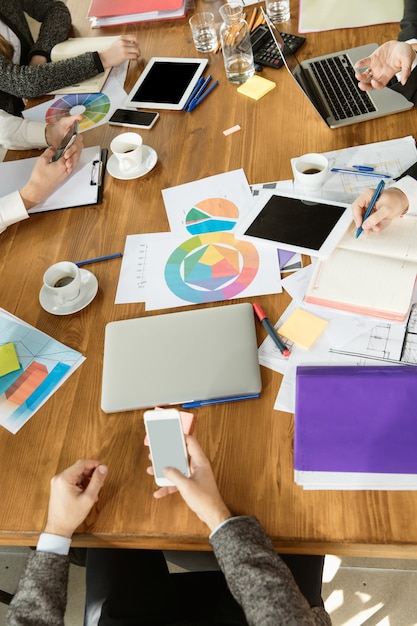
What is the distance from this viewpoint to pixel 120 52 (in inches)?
63.0

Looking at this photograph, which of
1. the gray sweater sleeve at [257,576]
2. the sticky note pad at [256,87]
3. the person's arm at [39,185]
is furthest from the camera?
the sticky note pad at [256,87]

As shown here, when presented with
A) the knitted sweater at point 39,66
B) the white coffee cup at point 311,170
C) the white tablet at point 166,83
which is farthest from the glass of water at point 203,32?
the white coffee cup at point 311,170

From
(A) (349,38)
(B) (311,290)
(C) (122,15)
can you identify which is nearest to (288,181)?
(B) (311,290)

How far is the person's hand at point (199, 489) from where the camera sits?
2.75ft

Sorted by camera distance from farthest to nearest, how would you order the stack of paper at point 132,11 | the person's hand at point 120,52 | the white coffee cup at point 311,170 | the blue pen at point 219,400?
the stack of paper at point 132,11 → the person's hand at point 120,52 → the white coffee cup at point 311,170 → the blue pen at point 219,400

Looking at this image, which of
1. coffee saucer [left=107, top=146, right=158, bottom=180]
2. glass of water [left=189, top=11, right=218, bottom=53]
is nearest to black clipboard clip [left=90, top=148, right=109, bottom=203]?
coffee saucer [left=107, top=146, right=158, bottom=180]

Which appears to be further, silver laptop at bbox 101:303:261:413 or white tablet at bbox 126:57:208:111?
white tablet at bbox 126:57:208:111

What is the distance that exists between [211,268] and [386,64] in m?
0.69

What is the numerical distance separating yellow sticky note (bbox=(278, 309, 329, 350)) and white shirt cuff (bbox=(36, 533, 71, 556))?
50 cm

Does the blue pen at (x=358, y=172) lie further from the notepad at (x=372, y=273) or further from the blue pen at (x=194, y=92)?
the blue pen at (x=194, y=92)

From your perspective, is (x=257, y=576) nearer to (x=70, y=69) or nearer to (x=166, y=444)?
(x=166, y=444)

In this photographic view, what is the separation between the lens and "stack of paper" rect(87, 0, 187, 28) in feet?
5.71

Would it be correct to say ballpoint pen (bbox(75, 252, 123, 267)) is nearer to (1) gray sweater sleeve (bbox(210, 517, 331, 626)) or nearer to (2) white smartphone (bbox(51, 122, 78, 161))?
(2) white smartphone (bbox(51, 122, 78, 161))

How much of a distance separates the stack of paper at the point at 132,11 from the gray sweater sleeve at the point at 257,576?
1540 millimetres
